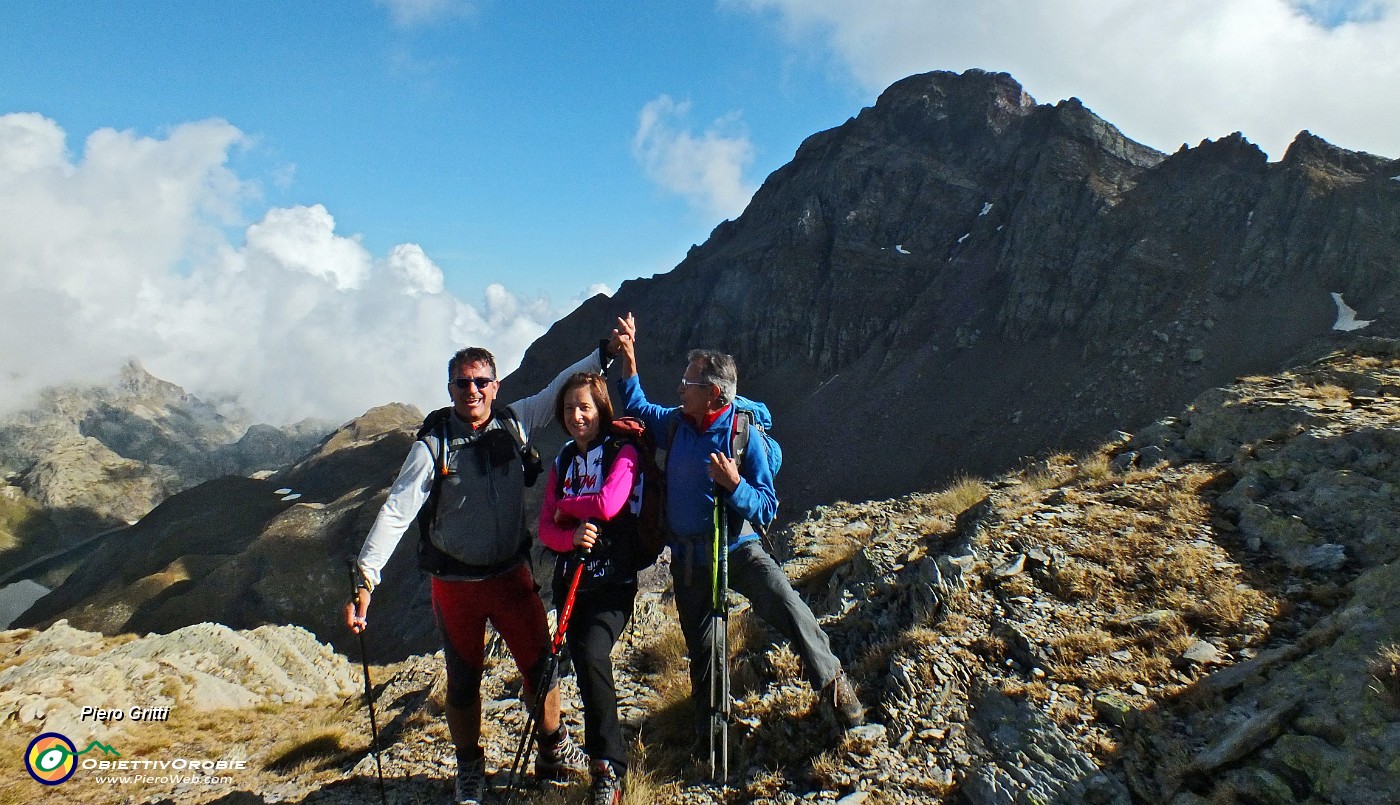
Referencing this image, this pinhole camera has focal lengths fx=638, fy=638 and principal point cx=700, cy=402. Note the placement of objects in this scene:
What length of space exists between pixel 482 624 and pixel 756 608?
6.56 feet

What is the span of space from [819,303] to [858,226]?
37.0ft

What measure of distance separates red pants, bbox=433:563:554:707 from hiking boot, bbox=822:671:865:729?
215 cm

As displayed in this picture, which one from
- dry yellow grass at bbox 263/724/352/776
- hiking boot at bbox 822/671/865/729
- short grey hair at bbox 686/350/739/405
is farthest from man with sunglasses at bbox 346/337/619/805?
dry yellow grass at bbox 263/724/352/776

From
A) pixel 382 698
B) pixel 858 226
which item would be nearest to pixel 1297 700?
pixel 382 698

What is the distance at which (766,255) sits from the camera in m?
86.3

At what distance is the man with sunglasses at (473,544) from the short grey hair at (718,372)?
2.82ft

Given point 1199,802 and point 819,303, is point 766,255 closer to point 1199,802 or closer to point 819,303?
point 819,303

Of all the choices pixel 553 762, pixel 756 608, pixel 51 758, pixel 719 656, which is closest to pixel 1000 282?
pixel 756 608

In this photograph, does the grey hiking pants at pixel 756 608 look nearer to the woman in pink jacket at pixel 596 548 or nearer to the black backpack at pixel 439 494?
the woman in pink jacket at pixel 596 548

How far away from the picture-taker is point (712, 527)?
4672 mm

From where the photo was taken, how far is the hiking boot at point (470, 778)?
4.82 m

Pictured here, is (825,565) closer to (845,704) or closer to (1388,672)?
(845,704)

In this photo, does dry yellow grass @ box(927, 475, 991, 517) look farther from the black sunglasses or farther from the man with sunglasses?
the black sunglasses

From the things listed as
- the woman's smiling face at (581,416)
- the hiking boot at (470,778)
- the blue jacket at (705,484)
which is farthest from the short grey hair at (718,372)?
the hiking boot at (470,778)
